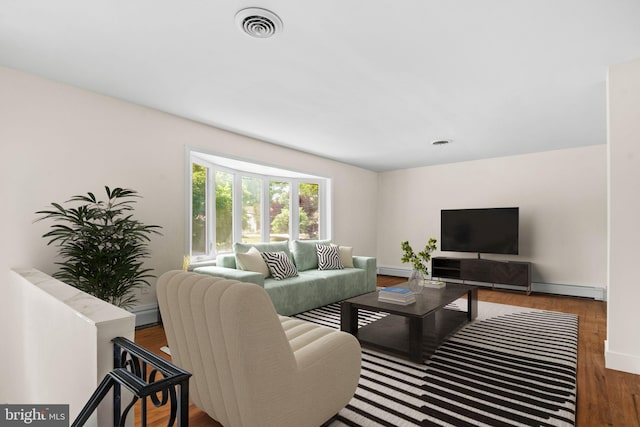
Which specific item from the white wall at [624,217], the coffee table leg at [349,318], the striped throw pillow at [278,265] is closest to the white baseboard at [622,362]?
the white wall at [624,217]

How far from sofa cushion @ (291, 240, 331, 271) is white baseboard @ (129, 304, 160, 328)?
1925 mm

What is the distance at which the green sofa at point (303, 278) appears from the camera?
3.57 metres

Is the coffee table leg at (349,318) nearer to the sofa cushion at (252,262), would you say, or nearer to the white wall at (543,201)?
the sofa cushion at (252,262)

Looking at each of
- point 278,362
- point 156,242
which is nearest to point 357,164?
point 156,242

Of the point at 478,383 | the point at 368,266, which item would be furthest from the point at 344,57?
the point at 368,266

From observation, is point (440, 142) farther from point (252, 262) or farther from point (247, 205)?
point (252, 262)

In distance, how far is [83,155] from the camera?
2.99 m

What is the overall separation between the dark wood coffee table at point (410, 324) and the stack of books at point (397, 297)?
5 centimetres

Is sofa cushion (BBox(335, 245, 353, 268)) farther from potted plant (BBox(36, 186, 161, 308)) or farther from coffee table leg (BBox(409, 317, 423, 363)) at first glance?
potted plant (BBox(36, 186, 161, 308))

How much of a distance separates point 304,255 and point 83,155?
2914 millimetres

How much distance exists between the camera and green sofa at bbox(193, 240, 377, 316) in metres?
3.57

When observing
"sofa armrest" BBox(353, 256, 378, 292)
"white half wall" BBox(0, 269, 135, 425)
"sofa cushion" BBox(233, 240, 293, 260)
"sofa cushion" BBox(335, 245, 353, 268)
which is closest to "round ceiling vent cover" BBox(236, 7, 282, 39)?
"white half wall" BBox(0, 269, 135, 425)

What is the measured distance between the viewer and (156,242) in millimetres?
3465

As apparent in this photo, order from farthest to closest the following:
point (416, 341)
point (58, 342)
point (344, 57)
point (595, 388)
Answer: point (416, 341) → point (344, 57) → point (595, 388) → point (58, 342)
